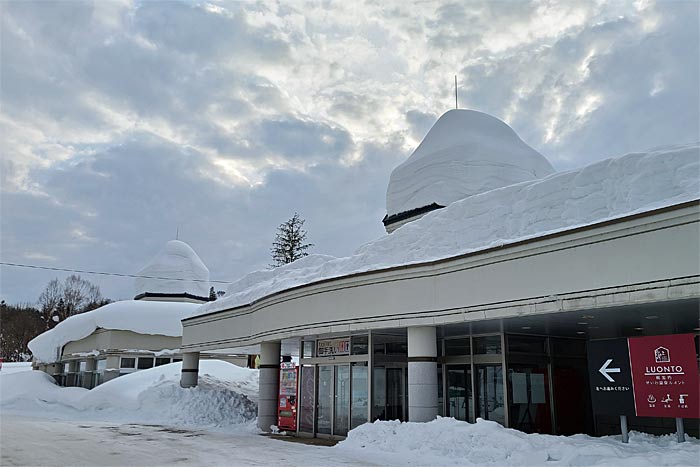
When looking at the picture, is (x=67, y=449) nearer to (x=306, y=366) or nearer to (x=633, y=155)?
(x=306, y=366)

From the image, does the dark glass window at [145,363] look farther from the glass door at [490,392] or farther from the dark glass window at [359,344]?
the glass door at [490,392]

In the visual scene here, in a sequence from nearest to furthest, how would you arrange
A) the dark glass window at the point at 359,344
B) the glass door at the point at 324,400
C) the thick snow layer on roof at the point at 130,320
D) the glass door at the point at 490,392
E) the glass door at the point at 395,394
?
the glass door at the point at 490,392 < the glass door at the point at 395,394 < the dark glass window at the point at 359,344 < the glass door at the point at 324,400 < the thick snow layer on roof at the point at 130,320

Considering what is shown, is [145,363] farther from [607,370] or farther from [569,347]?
[607,370]

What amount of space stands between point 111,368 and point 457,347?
80.5 ft

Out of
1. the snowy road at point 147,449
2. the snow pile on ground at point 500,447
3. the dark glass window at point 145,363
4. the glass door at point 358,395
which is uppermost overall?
the dark glass window at point 145,363

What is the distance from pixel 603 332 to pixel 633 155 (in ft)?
17.0

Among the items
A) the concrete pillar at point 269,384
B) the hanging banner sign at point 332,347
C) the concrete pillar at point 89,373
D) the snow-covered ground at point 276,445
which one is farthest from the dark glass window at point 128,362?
the hanging banner sign at point 332,347

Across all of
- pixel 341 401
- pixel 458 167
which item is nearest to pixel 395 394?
pixel 341 401

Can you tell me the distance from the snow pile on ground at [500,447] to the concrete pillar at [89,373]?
26.7 m

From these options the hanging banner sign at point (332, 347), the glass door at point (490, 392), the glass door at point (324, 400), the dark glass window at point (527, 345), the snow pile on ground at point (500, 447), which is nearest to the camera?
the snow pile on ground at point (500, 447)

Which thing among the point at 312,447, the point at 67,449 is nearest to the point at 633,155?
the point at 312,447

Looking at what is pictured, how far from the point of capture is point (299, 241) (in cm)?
6806

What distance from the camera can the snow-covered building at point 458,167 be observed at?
76.7 feet

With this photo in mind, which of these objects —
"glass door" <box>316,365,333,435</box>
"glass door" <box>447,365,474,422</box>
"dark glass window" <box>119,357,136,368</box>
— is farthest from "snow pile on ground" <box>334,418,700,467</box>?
"dark glass window" <box>119,357,136,368</box>
